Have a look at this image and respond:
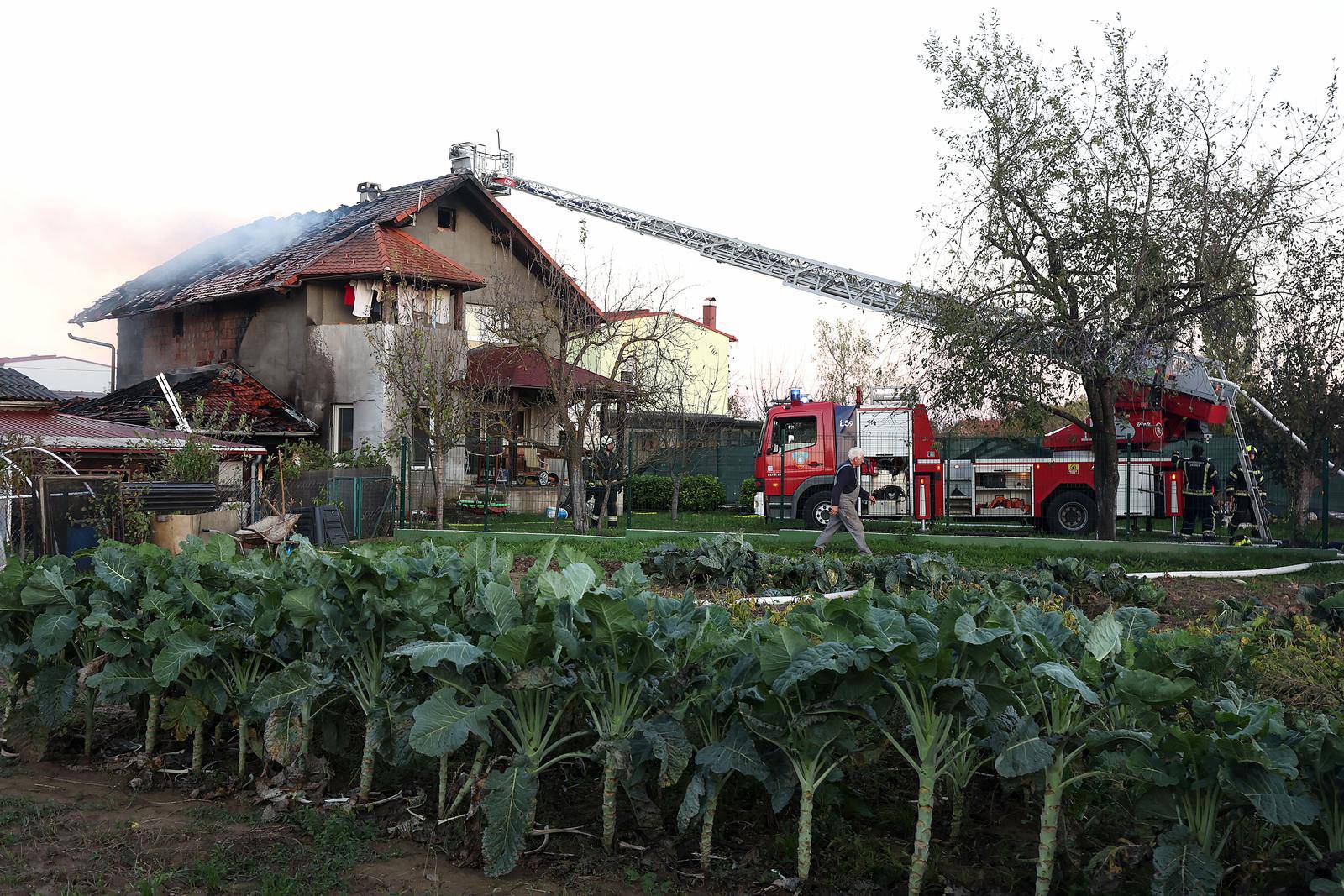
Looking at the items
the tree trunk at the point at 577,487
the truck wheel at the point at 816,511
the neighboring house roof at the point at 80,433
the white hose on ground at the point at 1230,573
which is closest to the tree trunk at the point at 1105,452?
the white hose on ground at the point at 1230,573

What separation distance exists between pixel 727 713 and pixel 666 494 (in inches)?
1092

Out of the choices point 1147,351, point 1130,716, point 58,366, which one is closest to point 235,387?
point 1147,351

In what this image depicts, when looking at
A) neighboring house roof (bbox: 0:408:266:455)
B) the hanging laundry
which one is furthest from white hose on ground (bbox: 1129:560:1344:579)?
the hanging laundry

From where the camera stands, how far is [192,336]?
3028 cm

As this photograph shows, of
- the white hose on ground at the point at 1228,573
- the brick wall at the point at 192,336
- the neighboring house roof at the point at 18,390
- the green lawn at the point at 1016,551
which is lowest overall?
the white hose on ground at the point at 1228,573

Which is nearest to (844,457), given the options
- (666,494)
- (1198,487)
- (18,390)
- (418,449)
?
(1198,487)

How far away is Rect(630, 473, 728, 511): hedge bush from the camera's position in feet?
103

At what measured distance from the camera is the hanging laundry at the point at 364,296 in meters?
25.8

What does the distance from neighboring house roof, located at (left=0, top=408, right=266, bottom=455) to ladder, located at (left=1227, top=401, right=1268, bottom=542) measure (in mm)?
17219

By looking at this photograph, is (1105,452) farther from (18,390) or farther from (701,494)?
(18,390)

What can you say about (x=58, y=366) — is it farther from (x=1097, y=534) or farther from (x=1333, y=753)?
(x=1333, y=753)

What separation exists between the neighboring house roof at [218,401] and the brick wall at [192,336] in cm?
122

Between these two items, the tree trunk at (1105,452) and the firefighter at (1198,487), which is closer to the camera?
the tree trunk at (1105,452)

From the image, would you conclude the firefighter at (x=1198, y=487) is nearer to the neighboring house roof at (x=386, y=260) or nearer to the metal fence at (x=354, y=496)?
the metal fence at (x=354, y=496)
